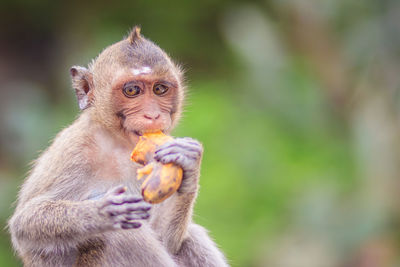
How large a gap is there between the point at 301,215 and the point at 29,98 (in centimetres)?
485

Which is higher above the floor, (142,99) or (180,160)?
(142,99)

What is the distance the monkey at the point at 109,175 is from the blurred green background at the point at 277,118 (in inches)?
173

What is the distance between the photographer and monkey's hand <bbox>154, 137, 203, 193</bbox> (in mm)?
5141

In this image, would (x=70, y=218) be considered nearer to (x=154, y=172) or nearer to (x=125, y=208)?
(x=125, y=208)

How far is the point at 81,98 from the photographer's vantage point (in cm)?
603

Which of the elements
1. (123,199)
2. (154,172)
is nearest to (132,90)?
(154,172)

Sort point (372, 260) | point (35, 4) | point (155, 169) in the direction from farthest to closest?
point (35, 4) < point (372, 260) < point (155, 169)

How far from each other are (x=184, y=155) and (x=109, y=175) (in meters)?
0.81

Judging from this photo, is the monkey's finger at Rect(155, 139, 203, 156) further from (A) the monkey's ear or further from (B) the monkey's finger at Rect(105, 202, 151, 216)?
(A) the monkey's ear

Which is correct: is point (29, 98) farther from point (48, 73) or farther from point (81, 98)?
point (81, 98)

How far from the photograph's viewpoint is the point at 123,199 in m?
4.96

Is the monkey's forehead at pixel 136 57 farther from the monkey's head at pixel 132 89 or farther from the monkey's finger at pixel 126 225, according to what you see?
the monkey's finger at pixel 126 225

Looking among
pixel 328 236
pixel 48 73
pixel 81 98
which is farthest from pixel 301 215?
pixel 48 73

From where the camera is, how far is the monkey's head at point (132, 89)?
556cm
